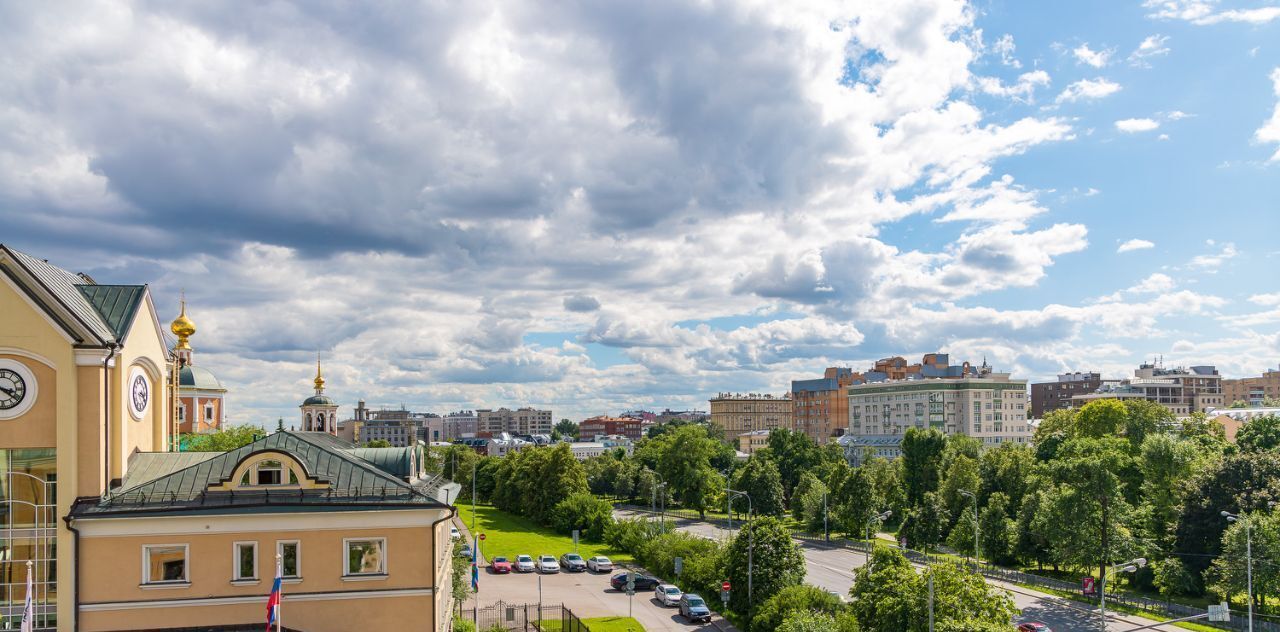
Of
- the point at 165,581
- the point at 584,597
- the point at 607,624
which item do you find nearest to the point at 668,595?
the point at 584,597

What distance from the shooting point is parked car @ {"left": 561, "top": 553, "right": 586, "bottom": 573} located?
233ft

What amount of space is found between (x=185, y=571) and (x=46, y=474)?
5392mm

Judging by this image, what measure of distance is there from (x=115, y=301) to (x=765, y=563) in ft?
112

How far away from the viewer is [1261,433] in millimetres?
85812

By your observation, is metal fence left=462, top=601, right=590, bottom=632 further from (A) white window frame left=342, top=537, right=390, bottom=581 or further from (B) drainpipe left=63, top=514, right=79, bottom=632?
(B) drainpipe left=63, top=514, right=79, bottom=632

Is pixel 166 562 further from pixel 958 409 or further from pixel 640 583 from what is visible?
pixel 958 409

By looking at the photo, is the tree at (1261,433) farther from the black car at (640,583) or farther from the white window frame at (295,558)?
the white window frame at (295,558)

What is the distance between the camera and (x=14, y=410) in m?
28.0

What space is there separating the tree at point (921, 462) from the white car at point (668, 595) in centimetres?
4996

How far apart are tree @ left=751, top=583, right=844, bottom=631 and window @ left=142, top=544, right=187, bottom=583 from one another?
27062mm

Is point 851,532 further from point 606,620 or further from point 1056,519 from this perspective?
point 606,620

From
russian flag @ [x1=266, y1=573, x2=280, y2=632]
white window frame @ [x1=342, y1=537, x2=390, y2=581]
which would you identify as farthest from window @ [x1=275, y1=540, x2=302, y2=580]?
russian flag @ [x1=266, y1=573, x2=280, y2=632]

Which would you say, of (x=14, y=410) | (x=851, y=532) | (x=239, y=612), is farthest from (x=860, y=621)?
(x=851, y=532)

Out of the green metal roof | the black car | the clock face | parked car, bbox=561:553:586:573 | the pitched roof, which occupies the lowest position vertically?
parked car, bbox=561:553:586:573
